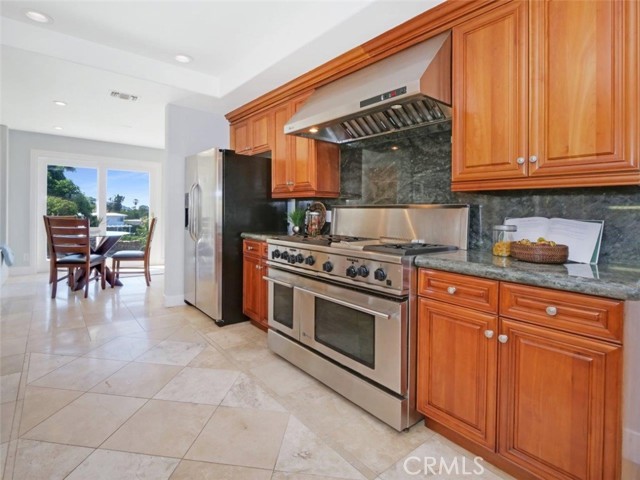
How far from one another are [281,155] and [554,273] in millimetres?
2695

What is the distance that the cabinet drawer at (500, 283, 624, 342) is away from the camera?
1174 mm

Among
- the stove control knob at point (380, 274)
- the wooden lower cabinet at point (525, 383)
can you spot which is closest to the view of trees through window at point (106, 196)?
the stove control knob at point (380, 274)

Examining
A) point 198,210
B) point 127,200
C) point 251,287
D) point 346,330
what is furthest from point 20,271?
point 346,330

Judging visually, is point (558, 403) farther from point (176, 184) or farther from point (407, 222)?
point (176, 184)

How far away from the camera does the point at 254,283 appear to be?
3.41m

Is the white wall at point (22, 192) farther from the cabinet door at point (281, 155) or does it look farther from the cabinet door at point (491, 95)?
the cabinet door at point (491, 95)

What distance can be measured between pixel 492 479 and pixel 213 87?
4125mm

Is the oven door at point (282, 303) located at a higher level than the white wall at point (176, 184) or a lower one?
lower

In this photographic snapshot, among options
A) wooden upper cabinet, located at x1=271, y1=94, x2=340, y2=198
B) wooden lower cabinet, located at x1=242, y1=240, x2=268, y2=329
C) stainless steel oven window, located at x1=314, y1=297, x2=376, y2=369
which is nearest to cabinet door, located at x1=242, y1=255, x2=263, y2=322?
wooden lower cabinet, located at x1=242, y1=240, x2=268, y2=329

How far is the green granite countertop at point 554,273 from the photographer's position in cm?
117

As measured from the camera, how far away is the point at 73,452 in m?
1.63

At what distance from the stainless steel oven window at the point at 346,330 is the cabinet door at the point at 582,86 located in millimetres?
1198

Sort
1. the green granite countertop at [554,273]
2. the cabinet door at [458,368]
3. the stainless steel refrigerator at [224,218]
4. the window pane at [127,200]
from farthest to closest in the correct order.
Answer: the window pane at [127,200] < the stainless steel refrigerator at [224,218] < the cabinet door at [458,368] < the green granite countertop at [554,273]

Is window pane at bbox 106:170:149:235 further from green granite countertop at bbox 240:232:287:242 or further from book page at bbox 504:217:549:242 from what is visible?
book page at bbox 504:217:549:242
